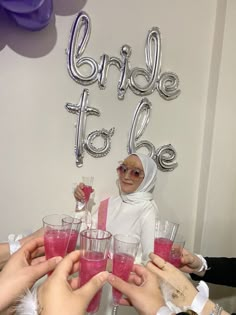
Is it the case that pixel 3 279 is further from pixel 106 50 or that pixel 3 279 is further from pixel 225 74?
pixel 225 74

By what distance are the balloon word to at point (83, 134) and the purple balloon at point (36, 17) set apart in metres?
0.40

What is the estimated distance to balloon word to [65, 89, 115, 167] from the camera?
1.79 metres

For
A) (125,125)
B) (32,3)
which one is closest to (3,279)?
(32,3)

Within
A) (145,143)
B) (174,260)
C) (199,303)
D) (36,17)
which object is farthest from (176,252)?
(36,17)

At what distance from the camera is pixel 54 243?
0.96 meters

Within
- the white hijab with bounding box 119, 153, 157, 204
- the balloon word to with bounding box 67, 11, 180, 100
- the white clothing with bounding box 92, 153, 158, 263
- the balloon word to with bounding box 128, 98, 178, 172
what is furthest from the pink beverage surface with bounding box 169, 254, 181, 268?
the balloon word to with bounding box 67, 11, 180, 100

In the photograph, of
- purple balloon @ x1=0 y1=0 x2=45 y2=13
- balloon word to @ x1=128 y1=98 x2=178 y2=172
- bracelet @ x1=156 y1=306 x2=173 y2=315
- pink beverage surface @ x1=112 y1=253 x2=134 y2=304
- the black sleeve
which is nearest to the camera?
bracelet @ x1=156 y1=306 x2=173 y2=315

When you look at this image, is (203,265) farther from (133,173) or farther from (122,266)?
(122,266)

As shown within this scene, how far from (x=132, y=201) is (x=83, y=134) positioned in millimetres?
446

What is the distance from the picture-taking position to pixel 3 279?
0.82 m

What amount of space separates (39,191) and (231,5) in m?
1.52

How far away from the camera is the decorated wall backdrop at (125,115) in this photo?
67.6 inches

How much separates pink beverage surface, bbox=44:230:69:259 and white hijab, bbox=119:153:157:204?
0.87m

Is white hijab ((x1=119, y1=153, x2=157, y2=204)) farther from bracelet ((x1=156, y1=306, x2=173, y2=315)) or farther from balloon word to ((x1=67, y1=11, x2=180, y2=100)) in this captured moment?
bracelet ((x1=156, y1=306, x2=173, y2=315))
